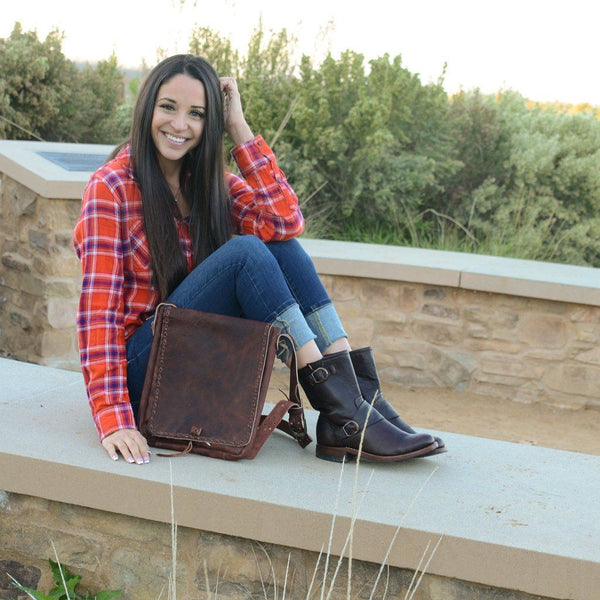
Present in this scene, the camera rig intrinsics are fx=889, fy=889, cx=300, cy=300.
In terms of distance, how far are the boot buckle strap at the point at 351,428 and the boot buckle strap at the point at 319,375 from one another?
13 cm

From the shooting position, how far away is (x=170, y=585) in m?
2.15

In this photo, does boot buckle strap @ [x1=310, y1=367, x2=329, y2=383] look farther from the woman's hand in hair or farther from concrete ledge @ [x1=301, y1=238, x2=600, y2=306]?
concrete ledge @ [x1=301, y1=238, x2=600, y2=306]

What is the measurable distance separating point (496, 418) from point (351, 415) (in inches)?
88.0

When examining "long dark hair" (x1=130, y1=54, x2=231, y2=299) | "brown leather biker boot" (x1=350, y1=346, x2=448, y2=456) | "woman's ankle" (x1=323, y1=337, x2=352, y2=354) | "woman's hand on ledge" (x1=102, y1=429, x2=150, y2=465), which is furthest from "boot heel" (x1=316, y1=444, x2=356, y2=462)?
"long dark hair" (x1=130, y1=54, x2=231, y2=299)

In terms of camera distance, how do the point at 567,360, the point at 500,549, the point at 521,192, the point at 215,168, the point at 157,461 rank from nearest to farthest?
the point at 500,549 → the point at 157,461 → the point at 215,168 → the point at 567,360 → the point at 521,192

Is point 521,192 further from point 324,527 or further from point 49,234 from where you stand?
point 324,527

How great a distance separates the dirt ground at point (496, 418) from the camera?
4.14 metres

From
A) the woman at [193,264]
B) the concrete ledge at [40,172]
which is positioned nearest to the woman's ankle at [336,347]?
the woman at [193,264]

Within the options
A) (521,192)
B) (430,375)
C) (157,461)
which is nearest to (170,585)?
(157,461)

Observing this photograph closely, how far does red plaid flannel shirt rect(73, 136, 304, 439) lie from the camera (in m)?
2.27

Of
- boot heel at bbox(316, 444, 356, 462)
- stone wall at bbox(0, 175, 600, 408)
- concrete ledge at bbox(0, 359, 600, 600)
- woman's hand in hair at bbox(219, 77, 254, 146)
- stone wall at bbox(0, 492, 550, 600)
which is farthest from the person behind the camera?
stone wall at bbox(0, 175, 600, 408)

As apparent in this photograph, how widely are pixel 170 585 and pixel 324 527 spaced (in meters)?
0.43

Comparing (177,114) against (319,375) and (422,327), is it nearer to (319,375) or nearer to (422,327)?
(319,375)

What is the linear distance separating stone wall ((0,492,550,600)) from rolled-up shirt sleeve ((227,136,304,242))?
91 cm
